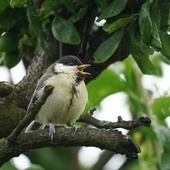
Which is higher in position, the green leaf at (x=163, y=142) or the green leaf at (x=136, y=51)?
the green leaf at (x=136, y=51)

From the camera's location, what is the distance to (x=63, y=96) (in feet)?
8.25

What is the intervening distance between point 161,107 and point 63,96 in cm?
52

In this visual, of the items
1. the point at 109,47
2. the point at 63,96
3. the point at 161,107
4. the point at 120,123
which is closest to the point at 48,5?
the point at 109,47

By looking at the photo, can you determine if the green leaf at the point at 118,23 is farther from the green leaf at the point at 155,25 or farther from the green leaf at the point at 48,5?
the green leaf at the point at 48,5

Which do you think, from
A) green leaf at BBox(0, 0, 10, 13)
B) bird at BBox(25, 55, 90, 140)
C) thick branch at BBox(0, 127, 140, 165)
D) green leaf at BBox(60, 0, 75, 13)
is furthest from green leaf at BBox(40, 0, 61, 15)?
thick branch at BBox(0, 127, 140, 165)

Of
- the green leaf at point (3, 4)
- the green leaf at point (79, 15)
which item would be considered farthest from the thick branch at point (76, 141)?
the green leaf at point (3, 4)

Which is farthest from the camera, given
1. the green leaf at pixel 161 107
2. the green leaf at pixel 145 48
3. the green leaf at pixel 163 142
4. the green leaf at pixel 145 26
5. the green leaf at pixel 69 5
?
the green leaf at pixel 161 107

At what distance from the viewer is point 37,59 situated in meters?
2.54

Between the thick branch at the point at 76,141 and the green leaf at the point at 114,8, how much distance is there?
429 mm

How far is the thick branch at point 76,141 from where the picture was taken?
6.19 ft

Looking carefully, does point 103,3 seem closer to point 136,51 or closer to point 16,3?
point 136,51

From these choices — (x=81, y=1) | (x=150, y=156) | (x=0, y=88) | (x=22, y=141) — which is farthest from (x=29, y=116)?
(x=150, y=156)

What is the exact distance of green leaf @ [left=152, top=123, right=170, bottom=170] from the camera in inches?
97.9

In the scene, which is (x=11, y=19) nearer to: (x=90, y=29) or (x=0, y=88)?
(x=90, y=29)
